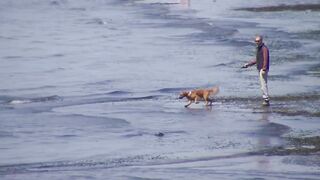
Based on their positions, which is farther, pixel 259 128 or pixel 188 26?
pixel 188 26

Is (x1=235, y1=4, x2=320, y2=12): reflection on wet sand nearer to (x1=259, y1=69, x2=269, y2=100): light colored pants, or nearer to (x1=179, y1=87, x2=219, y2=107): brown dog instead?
(x1=179, y1=87, x2=219, y2=107): brown dog

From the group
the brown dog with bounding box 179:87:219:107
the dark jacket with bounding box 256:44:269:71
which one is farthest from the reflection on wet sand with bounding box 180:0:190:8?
the dark jacket with bounding box 256:44:269:71

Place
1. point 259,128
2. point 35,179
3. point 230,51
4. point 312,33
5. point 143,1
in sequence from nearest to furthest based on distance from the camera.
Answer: point 35,179, point 259,128, point 230,51, point 312,33, point 143,1

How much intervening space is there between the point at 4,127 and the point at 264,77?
221 inches

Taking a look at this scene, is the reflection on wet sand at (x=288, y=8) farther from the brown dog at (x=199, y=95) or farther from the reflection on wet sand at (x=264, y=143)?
the reflection on wet sand at (x=264, y=143)

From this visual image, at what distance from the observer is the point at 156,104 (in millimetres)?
23500

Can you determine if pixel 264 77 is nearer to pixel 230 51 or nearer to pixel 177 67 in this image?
pixel 177 67

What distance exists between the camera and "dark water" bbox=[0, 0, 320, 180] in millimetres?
16625

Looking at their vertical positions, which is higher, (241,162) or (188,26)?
(241,162)

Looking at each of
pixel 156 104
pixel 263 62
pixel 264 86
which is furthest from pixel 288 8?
pixel 264 86

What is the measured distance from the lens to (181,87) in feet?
86.7

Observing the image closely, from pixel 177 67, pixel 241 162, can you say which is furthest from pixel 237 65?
pixel 241 162

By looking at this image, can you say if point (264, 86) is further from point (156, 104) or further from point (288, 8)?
point (288, 8)

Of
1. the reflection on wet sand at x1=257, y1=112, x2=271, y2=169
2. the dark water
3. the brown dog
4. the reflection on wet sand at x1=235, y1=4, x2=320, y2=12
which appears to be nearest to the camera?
the reflection on wet sand at x1=257, y1=112, x2=271, y2=169
